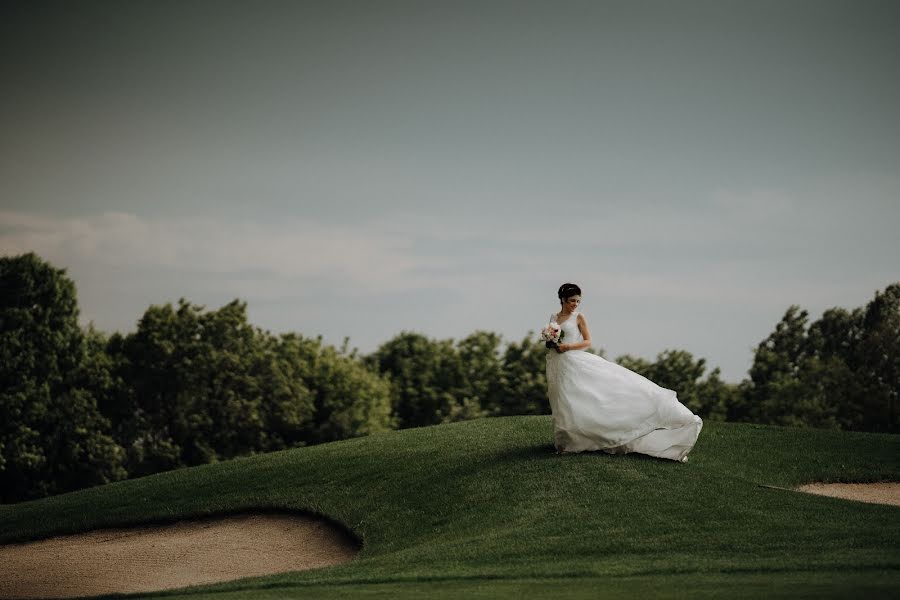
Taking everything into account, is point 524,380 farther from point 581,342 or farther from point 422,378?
point 581,342

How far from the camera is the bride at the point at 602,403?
1783cm

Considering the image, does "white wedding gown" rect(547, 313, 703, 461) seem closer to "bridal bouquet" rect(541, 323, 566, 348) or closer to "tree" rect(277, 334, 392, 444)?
"bridal bouquet" rect(541, 323, 566, 348)

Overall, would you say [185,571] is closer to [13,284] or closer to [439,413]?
[13,284]

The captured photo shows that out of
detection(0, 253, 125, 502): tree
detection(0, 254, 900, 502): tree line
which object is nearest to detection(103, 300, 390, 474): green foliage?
detection(0, 254, 900, 502): tree line

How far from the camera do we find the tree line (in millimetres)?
50812

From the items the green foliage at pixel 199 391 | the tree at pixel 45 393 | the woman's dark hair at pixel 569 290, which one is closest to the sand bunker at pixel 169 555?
the woman's dark hair at pixel 569 290

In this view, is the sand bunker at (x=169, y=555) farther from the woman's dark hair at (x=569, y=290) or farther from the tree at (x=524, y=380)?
the tree at (x=524, y=380)

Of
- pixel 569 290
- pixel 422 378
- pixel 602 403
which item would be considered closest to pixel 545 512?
pixel 602 403

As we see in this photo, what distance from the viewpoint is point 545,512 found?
1603cm

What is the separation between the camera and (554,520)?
15523 mm


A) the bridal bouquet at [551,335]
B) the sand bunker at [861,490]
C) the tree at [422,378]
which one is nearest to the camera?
the bridal bouquet at [551,335]

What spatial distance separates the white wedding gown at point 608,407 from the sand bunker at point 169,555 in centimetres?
520

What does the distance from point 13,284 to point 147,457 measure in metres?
14.1

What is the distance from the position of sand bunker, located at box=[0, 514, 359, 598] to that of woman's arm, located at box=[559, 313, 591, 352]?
5901 mm
